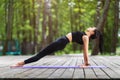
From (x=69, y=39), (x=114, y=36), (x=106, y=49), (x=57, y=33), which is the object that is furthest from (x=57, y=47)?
(x=57, y=33)

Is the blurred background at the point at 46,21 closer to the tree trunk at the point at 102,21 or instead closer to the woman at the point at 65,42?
the tree trunk at the point at 102,21

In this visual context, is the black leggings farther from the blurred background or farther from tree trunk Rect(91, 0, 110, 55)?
the blurred background

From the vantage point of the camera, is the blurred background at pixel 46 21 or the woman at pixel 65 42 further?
the blurred background at pixel 46 21

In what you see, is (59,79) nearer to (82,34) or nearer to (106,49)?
(82,34)

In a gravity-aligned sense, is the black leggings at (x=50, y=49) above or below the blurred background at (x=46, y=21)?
below

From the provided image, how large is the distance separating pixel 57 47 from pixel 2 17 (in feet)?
83.8

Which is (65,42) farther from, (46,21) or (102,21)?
(46,21)

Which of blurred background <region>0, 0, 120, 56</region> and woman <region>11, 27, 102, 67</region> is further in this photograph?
blurred background <region>0, 0, 120, 56</region>

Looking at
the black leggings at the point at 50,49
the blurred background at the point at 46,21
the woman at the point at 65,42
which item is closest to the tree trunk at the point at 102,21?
the blurred background at the point at 46,21

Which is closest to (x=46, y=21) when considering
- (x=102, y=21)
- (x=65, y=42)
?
(x=102, y=21)

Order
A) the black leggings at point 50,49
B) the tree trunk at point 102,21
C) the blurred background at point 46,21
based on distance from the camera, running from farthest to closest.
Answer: the blurred background at point 46,21, the tree trunk at point 102,21, the black leggings at point 50,49

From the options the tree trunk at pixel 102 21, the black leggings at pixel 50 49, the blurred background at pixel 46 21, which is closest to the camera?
A: the black leggings at pixel 50 49

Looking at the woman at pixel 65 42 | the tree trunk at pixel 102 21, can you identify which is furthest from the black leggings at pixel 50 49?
the tree trunk at pixel 102 21

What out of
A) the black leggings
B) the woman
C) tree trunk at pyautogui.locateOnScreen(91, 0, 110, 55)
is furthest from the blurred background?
the black leggings
